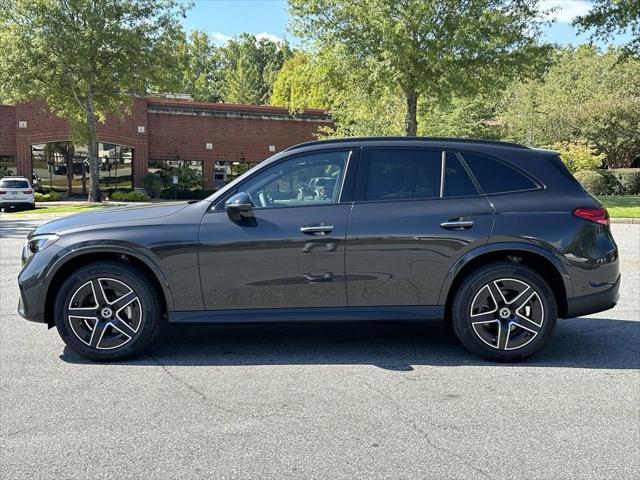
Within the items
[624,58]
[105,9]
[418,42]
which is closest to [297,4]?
[418,42]

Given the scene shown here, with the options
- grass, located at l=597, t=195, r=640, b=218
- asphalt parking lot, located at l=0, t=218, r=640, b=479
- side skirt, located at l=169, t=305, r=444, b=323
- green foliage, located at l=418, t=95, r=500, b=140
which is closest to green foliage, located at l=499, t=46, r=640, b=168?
green foliage, located at l=418, t=95, r=500, b=140

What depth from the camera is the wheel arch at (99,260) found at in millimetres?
4496

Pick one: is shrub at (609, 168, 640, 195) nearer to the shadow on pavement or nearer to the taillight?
the shadow on pavement

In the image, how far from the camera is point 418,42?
21.7m

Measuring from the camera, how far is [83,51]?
2380cm

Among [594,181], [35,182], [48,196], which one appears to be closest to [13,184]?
[48,196]

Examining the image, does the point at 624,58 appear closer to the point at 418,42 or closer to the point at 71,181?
the point at 418,42

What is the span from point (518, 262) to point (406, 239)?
97cm

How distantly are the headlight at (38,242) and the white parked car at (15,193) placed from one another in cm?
2288

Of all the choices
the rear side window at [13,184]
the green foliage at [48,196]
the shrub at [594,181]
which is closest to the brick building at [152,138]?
the green foliage at [48,196]

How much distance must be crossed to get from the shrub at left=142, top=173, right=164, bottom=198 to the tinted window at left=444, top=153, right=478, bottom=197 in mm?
31415

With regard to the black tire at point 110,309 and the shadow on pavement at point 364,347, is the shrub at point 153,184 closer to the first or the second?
the shadow on pavement at point 364,347

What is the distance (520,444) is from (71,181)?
37.1 meters

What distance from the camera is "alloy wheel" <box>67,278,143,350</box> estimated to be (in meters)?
4.54
